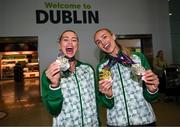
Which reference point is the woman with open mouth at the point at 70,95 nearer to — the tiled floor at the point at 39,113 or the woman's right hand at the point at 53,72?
the woman's right hand at the point at 53,72

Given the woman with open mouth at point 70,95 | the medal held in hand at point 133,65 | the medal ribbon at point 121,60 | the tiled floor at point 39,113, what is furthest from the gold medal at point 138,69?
the tiled floor at point 39,113

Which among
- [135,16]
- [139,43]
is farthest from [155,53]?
[135,16]

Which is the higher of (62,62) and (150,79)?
(62,62)

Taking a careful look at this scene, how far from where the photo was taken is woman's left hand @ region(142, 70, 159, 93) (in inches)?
75.3

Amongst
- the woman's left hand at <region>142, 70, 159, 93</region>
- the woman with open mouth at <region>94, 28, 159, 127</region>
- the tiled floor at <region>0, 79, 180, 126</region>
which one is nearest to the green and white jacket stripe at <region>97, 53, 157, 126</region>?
the woman with open mouth at <region>94, 28, 159, 127</region>

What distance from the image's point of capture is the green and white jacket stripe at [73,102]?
2.06 metres

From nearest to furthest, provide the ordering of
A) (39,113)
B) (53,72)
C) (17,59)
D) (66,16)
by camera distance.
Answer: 1. (53,72)
2. (39,113)
3. (66,16)
4. (17,59)

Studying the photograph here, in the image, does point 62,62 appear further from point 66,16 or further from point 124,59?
point 66,16

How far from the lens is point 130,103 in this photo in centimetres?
220

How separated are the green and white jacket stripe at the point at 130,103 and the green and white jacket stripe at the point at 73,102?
0.47ft

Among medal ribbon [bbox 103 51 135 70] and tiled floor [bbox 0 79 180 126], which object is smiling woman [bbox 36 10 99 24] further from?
medal ribbon [bbox 103 51 135 70]

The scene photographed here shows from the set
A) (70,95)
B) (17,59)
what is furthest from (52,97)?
(17,59)

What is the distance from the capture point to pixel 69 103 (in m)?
2.12

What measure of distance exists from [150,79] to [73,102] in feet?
2.19
